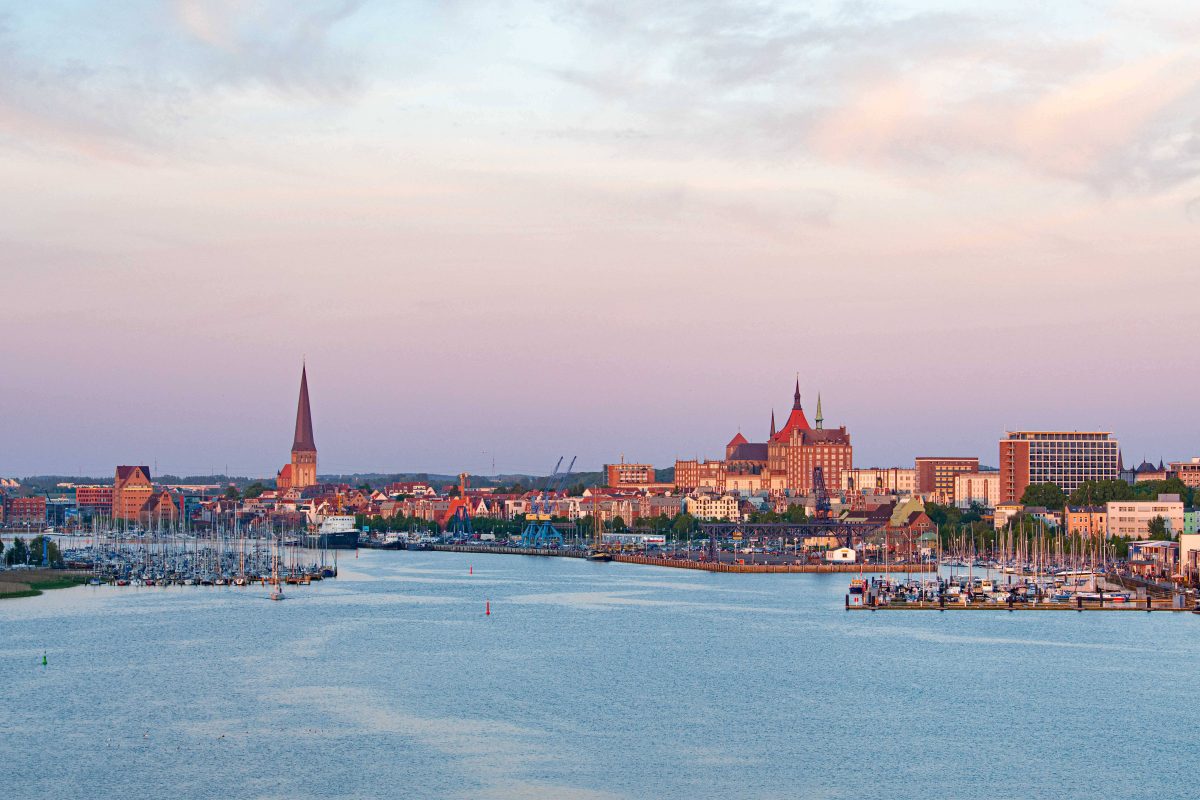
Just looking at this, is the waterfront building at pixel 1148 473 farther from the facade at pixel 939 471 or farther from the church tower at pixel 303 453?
the church tower at pixel 303 453

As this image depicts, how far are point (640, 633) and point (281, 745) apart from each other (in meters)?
17.8

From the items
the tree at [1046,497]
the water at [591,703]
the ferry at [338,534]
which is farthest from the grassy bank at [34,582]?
the tree at [1046,497]

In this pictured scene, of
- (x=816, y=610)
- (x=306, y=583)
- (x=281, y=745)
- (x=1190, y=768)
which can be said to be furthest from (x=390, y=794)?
(x=306, y=583)

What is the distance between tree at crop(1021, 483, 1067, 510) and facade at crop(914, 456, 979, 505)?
5205 centimetres

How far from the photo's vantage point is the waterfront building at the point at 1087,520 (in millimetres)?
85500

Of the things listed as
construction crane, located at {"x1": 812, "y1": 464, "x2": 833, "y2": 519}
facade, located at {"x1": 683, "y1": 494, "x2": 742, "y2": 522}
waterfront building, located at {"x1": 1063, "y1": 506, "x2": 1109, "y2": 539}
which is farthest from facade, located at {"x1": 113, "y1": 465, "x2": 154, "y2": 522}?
Result: waterfront building, located at {"x1": 1063, "y1": 506, "x2": 1109, "y2": 539}

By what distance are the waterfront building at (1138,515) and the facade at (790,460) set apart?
62.0 m

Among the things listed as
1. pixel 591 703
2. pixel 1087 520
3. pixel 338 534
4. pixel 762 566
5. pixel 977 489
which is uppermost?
pixel 977 489

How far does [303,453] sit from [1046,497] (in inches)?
3804

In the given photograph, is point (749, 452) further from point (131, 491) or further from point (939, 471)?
point (131, 491)

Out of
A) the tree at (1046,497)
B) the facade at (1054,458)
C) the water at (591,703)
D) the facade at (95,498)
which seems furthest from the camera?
the facade at (95,498)

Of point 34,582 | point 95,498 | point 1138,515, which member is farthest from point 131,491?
point 1138,515

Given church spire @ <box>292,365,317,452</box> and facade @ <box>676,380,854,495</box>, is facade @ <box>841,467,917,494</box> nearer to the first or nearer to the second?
facade @ <box>676,380,854,495</box>

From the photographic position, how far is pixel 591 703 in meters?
31.2
